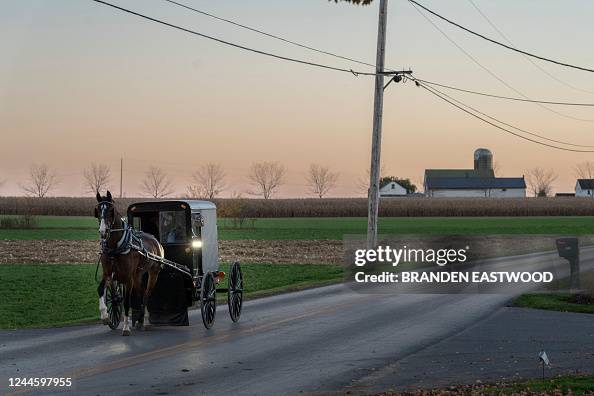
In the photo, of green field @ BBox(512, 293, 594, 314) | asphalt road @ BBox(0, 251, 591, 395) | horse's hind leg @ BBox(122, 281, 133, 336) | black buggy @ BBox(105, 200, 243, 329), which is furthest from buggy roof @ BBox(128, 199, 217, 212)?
green field @ BBox(512, 293, 594, 314)

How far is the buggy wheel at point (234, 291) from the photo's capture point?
20641mm

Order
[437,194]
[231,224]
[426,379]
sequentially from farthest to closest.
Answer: [437,194] → [231,224] → [426,379]

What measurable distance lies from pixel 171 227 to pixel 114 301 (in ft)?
7.19

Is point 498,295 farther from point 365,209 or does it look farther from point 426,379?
point 365,209

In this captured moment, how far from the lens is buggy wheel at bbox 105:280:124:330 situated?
18.5 meters

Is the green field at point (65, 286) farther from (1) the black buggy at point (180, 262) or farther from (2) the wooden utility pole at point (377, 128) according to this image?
(1) the black buggy at point (180, 262)

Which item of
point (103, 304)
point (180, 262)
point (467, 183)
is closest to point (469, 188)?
point (467, 183)

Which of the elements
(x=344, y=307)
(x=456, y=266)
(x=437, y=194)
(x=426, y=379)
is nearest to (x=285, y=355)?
(x=426, y=379)

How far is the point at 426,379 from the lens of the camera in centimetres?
1437

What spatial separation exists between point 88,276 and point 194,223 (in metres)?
20.8

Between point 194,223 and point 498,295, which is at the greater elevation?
point 194,223

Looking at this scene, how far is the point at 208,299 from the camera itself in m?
19.6

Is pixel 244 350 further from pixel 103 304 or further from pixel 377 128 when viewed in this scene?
pixel 377 128

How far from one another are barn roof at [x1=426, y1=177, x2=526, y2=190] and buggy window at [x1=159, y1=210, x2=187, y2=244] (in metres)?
178
